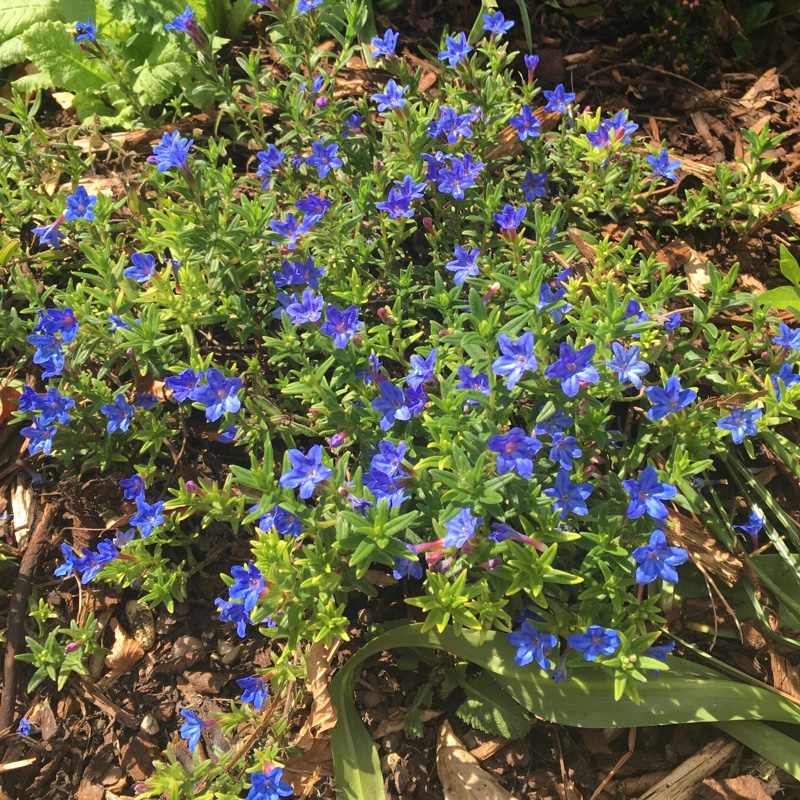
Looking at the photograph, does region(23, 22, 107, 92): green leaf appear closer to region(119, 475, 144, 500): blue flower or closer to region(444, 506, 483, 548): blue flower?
region(119, 475, 144, 500): blue flower

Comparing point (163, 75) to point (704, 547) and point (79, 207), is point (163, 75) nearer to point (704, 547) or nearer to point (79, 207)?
point (79, 207)

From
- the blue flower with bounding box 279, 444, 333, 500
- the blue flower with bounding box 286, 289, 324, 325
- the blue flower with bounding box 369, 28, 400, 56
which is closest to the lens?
the blue flower with bounding box 279, 444, 333, 500

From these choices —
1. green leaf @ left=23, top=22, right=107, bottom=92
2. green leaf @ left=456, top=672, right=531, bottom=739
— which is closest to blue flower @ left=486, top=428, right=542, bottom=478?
green leaf @ left=456, top=672, right=531, bottom=739

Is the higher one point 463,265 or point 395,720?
point 463,265

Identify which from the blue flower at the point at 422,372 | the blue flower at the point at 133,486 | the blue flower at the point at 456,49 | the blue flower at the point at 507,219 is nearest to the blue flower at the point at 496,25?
the blue flower at the point at 456,49

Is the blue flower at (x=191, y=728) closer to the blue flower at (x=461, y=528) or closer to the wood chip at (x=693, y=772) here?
the blue flower at (x=461, y=528)

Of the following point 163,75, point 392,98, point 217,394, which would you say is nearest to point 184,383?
point 217,394

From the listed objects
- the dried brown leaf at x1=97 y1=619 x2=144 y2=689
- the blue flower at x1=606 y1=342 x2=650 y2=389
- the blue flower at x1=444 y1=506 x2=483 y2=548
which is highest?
the blue flower at x1=606 y1=342 x2=650 y2=389

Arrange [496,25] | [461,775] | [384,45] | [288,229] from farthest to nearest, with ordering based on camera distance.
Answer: [496,25]
[384,45]
[288,229]
[461,775]
